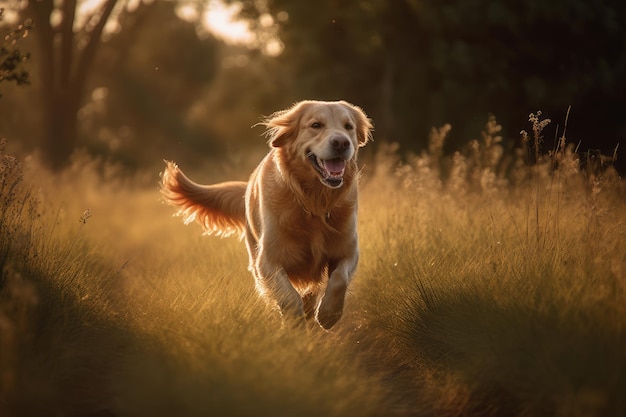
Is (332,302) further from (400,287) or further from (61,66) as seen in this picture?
(61,66)

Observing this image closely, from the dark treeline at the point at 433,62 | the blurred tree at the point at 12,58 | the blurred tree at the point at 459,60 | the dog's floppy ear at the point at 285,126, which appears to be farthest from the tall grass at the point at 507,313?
the blurred tree at the point at 459,60

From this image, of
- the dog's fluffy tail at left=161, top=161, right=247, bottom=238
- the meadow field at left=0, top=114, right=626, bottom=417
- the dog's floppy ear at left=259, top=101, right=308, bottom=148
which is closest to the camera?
the meadow field at left=0, top=114, right=626, bottom=417

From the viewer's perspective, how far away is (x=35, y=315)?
4.02 meters

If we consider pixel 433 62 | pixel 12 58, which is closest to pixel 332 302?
pixel 12 58

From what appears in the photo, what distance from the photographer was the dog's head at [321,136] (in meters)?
5.00

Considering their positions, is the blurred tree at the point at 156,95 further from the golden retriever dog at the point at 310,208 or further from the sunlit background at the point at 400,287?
the golden retriever dog at the point at 310,208

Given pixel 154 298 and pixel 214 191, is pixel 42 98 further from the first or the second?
pixel 154 298

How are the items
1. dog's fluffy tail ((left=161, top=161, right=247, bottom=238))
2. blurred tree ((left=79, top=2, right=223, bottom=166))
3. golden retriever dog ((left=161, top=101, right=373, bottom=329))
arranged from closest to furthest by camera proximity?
golden retriever dog ((left=161, top=101, right=373, bottom=329)) < dog's fluffy tail ((left=161, top=161, right=247, bottom=238)) < blurred tree ((left=79, top=2, right=223, bottom=166))

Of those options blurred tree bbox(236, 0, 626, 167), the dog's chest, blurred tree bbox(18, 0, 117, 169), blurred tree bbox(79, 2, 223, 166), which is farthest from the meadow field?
blurred tree bbox(79, 2, 223, 166)

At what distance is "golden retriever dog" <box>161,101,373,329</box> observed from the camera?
16.5ft

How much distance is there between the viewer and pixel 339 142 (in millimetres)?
4941

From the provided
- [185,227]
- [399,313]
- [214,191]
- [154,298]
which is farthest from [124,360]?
[185,227]

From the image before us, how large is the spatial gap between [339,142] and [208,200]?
7.99ft

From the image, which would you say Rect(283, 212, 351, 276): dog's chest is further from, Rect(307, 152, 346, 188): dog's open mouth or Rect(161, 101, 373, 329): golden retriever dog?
Rect(307, 152, 346, 188): dog's open mouth
